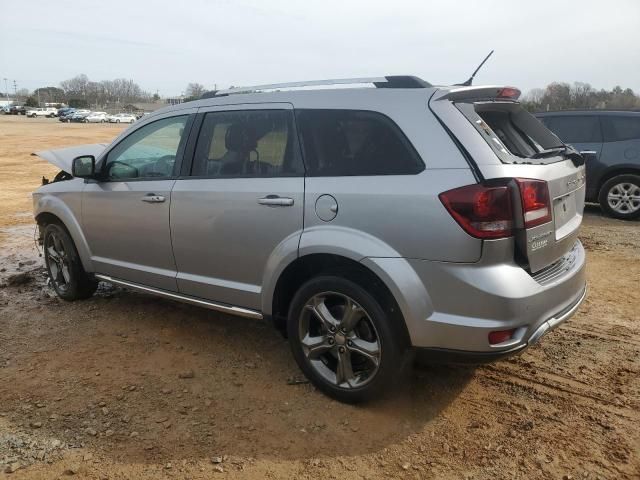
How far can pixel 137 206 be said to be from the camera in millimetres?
4340

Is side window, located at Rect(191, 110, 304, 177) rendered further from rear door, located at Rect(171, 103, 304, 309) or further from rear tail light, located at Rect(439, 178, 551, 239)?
rear tail light, located at Rect(439, 178, 551, 239)

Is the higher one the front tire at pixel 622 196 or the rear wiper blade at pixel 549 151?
the rear wiper blade at pixel 549 151

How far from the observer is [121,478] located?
9.11 ft

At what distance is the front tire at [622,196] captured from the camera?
8.81m

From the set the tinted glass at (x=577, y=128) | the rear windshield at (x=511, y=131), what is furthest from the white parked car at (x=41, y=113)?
the rear windshield at (x=511, y=131)

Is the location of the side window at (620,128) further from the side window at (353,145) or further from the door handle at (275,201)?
the door handle at (275,201)

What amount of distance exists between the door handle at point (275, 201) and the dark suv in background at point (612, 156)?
6.82 metres

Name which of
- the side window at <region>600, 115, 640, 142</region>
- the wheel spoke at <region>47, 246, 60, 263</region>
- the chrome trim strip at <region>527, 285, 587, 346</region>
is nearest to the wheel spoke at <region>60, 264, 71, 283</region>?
the wheel spoke at <region>47, 246, 60, 263</region>

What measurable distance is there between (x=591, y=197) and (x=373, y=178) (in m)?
7.45

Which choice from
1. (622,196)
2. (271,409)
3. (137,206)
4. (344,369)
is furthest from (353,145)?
(622,196)

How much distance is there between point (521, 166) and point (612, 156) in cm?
712

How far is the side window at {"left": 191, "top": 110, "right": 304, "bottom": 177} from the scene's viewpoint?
3.56m

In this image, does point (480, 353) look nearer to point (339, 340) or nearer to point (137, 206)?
point (339, 340)

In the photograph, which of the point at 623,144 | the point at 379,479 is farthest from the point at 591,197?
the point at 379,479
